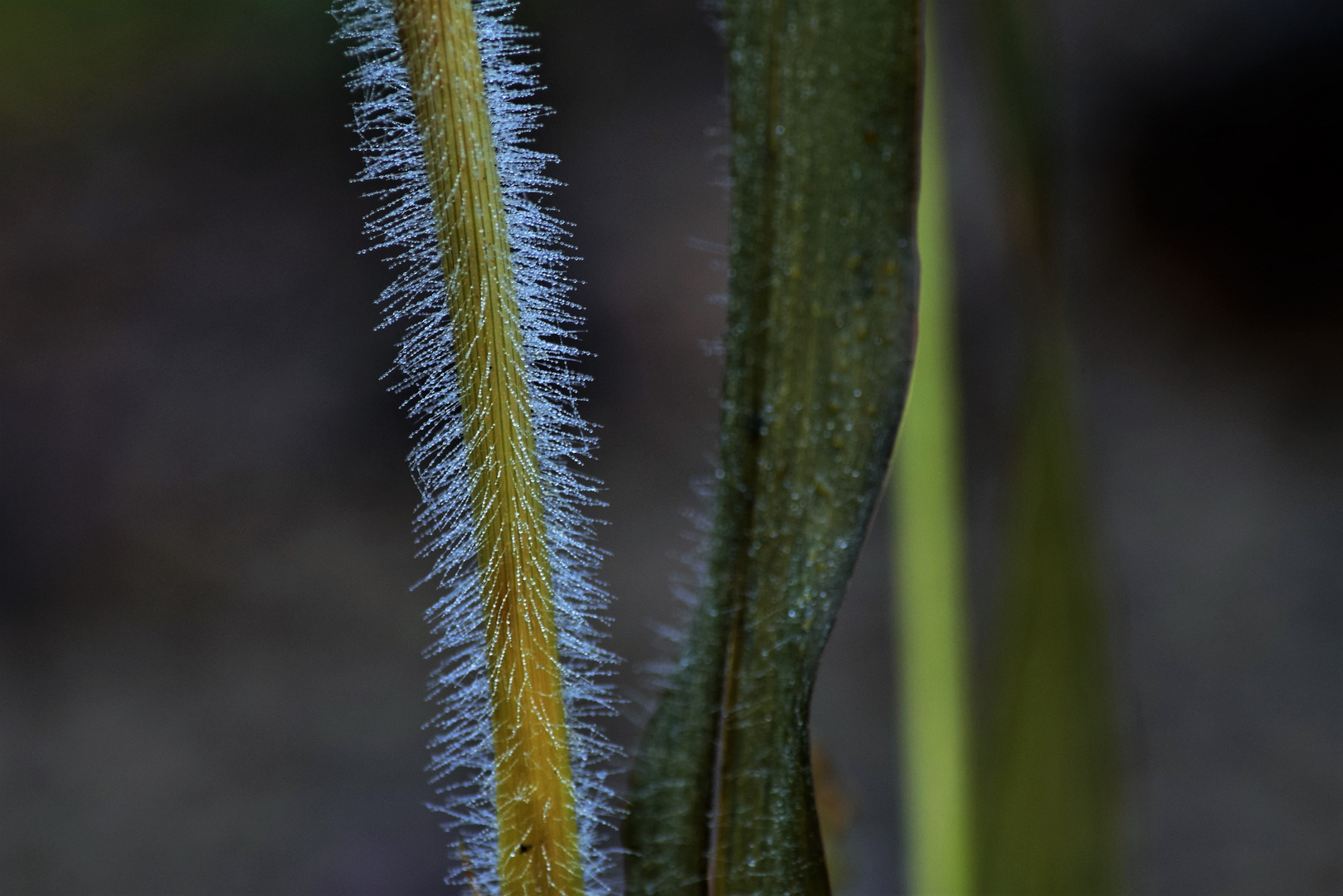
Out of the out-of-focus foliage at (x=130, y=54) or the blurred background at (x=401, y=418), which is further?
the out-of-focus foliage at (x=130, y=54)

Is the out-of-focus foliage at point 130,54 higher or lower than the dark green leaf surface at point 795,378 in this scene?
higher

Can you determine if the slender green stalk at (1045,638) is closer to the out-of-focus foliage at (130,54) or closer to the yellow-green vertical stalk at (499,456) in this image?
the yellow-green vertical stalk at (499,456)

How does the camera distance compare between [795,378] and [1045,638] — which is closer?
[795,378]

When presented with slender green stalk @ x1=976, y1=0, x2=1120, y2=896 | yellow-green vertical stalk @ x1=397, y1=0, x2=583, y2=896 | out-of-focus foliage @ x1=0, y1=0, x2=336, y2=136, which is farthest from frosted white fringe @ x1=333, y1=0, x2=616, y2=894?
out-of-focus foliage @ x1=0, y1=0, x2=336, y2=136

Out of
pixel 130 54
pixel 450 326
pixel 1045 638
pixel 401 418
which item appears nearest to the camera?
pixel 450 326

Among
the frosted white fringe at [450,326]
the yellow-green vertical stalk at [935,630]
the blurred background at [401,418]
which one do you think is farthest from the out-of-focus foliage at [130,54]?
the frosted white fringe at [450,326]

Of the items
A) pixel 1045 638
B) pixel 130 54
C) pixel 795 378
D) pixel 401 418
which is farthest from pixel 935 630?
pixel 130 54

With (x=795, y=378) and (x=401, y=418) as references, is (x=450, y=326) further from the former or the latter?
(x=401, y=418)
